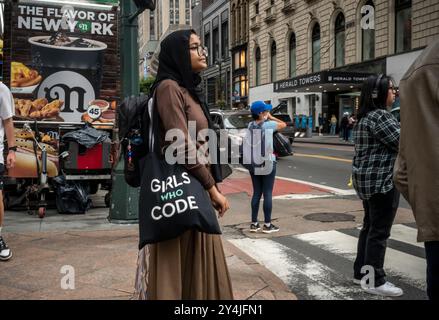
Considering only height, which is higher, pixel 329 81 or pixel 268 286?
pixel 329 81

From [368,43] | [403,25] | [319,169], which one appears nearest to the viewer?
[319,169]

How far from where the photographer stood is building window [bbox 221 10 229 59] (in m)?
62.8

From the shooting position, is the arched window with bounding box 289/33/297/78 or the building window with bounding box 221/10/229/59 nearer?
the arched window with bounding box 289/33/297/78

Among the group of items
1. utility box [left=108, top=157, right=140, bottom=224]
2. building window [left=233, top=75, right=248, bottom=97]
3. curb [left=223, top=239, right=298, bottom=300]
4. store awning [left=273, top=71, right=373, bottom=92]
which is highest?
building window [left=233, top=75, right=248, bottom=97]

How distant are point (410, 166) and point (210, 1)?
70896 mm

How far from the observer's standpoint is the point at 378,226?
438 centimetres

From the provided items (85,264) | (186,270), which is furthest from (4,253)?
(186,270)

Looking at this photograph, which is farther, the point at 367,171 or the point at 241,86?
the point at 241,86

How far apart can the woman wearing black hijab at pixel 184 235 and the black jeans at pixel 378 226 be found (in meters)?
1.84

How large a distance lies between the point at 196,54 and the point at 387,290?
264cm

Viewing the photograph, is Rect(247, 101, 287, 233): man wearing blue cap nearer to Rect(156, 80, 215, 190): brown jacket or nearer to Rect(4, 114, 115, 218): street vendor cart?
Rect(4, 114, 115, 218): street vendor cart

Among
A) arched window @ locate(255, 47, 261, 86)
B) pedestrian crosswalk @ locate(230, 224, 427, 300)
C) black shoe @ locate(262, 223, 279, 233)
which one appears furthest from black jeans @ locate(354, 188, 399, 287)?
arched window @ locate(255, 47, 261, 86)

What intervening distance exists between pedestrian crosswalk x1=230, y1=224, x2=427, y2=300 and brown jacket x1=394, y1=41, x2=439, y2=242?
2.20 m

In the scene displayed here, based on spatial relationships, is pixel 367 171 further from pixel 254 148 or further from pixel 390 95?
pixel 254 148
